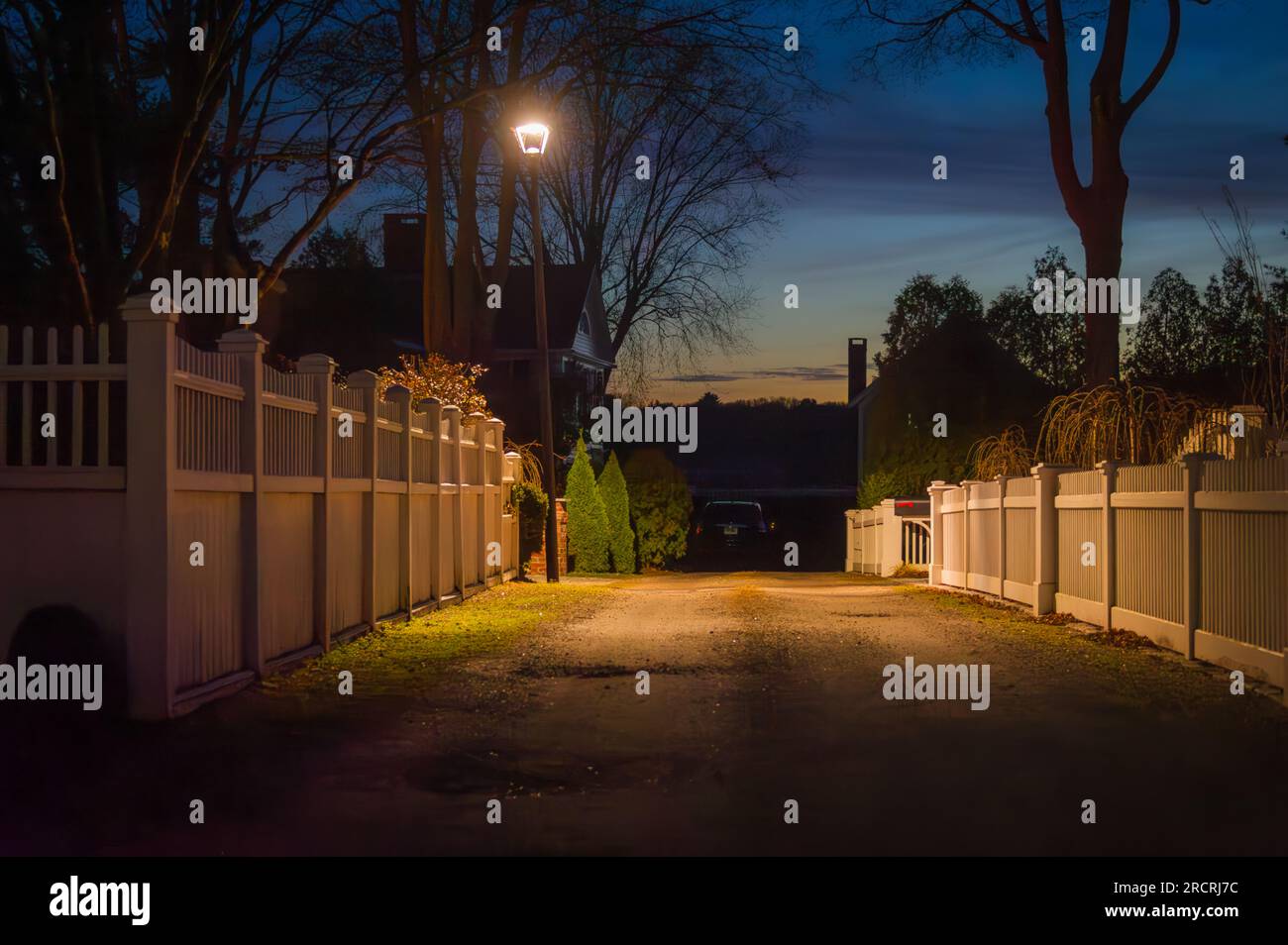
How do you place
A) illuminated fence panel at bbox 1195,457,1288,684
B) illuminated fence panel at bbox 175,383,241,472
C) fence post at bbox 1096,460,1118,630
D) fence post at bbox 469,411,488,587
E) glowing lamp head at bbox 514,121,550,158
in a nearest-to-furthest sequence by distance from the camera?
illuminated fence panel at bbox 175,383,241,472 → illuminated fence panel at bbox 1195,457,1288,684 → fence post at bbox 1096,460,1118,630 → fence post at bbox 469,411,488,587 → glowing lamp head at bbox 514,121,550,158

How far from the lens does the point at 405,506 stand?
15.9m

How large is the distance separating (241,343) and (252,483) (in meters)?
1.03

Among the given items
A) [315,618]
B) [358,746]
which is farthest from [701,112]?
[358,746]

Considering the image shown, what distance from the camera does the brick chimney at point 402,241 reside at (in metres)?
48.9

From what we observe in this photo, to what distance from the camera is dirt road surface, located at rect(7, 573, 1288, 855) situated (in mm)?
6516

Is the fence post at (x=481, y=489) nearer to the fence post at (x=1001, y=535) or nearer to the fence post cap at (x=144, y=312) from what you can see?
the fence post at (x=1001, y=535)

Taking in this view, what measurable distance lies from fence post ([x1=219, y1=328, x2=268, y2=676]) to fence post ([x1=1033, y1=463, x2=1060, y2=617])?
366 inches

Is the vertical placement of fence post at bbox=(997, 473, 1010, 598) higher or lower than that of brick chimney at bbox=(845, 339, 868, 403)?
lower

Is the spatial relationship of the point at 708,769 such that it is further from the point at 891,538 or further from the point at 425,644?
the point at 891,538

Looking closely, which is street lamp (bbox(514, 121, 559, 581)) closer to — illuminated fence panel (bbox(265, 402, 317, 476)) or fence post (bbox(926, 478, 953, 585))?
fence post (bbox(926, 478, 953, 585))

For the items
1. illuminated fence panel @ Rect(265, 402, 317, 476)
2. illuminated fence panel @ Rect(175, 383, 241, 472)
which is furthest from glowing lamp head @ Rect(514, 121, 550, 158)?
illuminated fence panel @ Rect(175, 383, 241, 472)

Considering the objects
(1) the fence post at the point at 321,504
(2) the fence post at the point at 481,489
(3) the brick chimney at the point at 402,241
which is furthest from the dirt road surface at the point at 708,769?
(3) the brick chimney at the point at 402,241

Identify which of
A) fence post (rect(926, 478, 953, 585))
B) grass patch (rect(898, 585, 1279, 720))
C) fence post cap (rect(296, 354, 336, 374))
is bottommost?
grass patch (rect(898, 585, 1279, 720))
